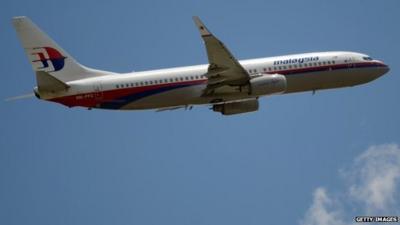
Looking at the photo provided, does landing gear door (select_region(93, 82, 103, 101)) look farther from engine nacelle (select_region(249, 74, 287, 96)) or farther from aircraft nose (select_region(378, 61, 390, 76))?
aircraft nose (select_region(378, 61, 390, 76))

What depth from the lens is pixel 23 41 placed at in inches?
1960

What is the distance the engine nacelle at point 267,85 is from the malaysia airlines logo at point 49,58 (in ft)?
45.2

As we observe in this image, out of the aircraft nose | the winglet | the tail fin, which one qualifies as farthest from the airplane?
the aircraft nose

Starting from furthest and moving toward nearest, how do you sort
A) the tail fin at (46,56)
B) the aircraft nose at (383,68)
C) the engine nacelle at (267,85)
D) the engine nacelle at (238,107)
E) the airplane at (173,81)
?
the aircraft nose at (383,68)
the engine nacelle at (238,107)
the tail fin at (46,56)
the engine nacelle at (267,85)
the airplane at (173,81)

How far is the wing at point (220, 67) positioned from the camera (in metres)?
45.3

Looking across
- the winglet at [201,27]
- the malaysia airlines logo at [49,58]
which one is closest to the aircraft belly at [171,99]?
the malaysia airlines logo at [49,58]

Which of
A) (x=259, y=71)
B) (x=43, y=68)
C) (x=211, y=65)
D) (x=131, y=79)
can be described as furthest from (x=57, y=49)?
(x=259, y=71)

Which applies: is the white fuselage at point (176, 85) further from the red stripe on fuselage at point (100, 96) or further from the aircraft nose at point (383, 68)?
the aircraft nose at point (383, 68)

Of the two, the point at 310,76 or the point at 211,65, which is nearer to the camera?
the point at 211,65

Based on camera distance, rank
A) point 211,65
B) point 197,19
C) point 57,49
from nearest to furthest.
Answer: point 197,19 < point 211,65 < point 57,49

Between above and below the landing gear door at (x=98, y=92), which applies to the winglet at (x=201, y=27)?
above

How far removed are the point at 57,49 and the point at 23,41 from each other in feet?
8.03

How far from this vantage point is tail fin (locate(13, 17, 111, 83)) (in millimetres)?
49706

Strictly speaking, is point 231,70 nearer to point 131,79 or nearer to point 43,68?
point 131,79
